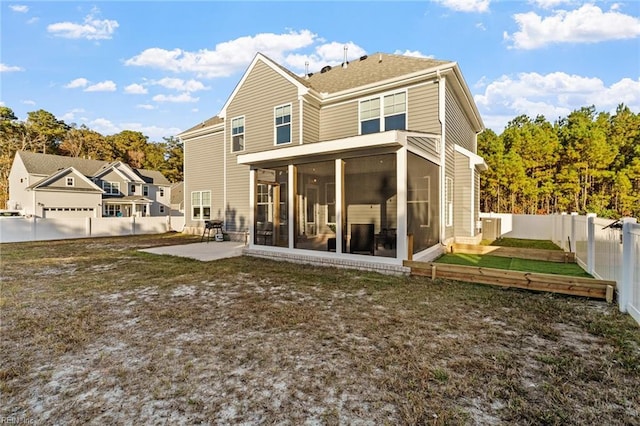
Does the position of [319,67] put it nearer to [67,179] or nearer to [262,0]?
[262,0]

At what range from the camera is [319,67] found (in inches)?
572

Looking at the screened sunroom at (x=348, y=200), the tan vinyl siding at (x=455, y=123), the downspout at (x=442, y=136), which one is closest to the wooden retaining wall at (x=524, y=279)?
the screened sunroom at (x=348, y=200)

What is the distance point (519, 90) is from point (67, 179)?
116 feet

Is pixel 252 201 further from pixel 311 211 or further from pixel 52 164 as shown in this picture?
pixel 52 164

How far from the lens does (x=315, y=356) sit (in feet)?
8.93

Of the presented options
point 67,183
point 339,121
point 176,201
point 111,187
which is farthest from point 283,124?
point 176,201

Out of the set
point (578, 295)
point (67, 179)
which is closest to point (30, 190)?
point (67, 179)

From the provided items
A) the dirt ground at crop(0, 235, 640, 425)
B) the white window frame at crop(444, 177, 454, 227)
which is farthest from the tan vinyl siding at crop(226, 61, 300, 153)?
the dirt ground at crop(0, 235, 640, 425)

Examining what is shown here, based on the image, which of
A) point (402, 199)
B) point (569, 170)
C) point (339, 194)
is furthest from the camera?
point (569, 170)

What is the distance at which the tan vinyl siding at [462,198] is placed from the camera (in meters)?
9.78

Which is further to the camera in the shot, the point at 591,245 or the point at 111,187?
the point at 111,187

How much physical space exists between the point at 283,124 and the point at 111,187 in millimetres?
24120

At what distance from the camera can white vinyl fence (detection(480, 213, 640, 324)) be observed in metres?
3.52

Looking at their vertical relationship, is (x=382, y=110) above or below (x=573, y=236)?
above
